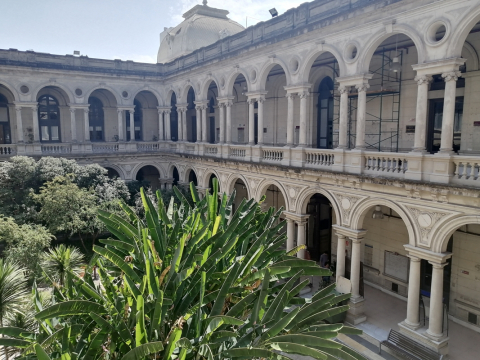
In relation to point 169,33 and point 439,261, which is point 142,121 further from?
point 439,261

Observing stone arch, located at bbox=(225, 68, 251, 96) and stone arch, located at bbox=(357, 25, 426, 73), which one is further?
stone arch, located at bbox=(225, 68, 251, 96)

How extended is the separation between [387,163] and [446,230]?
276 cm

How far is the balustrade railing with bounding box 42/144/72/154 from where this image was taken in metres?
25.5

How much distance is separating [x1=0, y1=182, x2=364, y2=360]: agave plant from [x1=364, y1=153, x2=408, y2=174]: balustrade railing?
24.2ft

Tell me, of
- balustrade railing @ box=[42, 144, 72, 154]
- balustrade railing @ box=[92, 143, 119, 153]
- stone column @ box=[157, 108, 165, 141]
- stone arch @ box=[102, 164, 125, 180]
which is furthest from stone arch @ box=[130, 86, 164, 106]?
balustrade railing @ box=[42, 144, 72, 154]

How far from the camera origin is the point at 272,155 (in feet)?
60.3

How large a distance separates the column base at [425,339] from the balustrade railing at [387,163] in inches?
193

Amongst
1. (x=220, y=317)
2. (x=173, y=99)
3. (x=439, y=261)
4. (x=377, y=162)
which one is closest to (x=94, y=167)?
(x=173, y=99)

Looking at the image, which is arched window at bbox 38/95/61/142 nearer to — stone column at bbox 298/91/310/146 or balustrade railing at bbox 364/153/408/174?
stone column at bbox 298/91/310/146

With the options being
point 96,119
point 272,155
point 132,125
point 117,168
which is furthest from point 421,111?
point 96,119

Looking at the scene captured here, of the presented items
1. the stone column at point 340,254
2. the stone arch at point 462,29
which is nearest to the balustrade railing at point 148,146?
the stone column at point 340,254

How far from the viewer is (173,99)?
30.5m

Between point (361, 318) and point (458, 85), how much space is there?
28.9 feet

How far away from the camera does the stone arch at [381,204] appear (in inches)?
490
